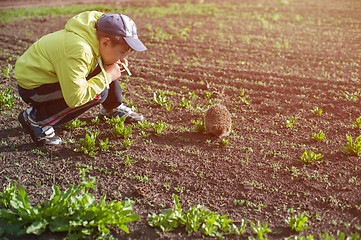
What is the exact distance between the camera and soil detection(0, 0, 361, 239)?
341 centimetres

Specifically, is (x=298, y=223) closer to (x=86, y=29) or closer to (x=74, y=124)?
(x=86, y=29)

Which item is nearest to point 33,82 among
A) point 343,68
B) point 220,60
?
point 220,60

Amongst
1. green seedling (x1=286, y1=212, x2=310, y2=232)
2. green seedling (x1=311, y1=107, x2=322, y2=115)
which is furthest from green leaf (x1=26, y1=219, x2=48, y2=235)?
green seedling (x1=311, y1=107, x2=322, y2=115)

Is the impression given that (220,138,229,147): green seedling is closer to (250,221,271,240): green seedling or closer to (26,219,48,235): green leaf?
(250,221,271,240): green seedling

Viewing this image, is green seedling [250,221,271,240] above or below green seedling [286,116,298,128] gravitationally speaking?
below

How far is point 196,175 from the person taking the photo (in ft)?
12.4

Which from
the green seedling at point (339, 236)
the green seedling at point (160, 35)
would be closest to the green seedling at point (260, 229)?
the green seedling at point (339, 236)

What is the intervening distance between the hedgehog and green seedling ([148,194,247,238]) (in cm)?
140

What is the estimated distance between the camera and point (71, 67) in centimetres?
355

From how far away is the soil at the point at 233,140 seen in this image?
3.41 meters

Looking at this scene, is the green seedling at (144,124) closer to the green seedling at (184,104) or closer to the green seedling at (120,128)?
the green seedling at (120,128)

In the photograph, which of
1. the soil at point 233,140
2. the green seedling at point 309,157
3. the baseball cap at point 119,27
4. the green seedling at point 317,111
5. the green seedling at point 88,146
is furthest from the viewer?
the green seedling at point 317,111

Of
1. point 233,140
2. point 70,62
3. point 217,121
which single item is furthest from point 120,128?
point 233,140

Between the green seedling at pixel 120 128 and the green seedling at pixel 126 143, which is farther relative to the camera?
the green seedling at pixel 120 128
